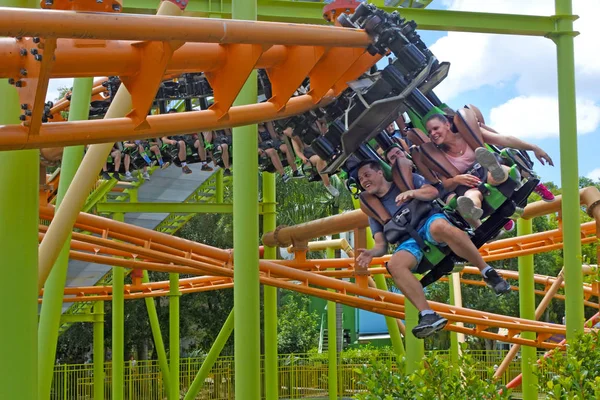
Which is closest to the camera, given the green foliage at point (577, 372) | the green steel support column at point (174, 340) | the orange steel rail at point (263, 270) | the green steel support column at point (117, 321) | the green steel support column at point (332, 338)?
the green foliage at point (577, 372)

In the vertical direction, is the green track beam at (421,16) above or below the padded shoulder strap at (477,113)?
above

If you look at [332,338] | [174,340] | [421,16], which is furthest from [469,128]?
[332,338]

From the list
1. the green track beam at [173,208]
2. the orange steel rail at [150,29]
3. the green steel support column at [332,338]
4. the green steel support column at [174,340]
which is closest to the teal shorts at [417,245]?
the orange steel rail at [150,29]

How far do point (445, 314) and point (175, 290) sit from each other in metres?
3.53

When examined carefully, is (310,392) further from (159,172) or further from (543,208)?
(543,208)

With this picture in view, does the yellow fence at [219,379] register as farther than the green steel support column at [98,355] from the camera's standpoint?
Yes

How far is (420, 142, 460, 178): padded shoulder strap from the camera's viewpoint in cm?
487

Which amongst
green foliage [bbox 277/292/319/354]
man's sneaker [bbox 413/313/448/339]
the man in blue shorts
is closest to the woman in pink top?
the man in blue shorts

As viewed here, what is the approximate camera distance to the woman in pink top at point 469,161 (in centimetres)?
471

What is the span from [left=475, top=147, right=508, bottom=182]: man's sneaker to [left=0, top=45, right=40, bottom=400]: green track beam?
2.44 meters

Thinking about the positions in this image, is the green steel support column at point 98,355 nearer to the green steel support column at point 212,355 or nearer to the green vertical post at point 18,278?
the green steel support column at point 212,355

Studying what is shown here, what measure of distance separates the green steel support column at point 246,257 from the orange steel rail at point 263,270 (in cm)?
302

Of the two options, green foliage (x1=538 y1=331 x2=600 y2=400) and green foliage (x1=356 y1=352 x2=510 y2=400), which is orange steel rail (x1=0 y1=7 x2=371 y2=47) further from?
green foliage (x1=538 y1=331 x2=600 y2=400)

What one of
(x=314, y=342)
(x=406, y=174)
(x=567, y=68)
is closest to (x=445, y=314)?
Result: (x=567, y=68)
